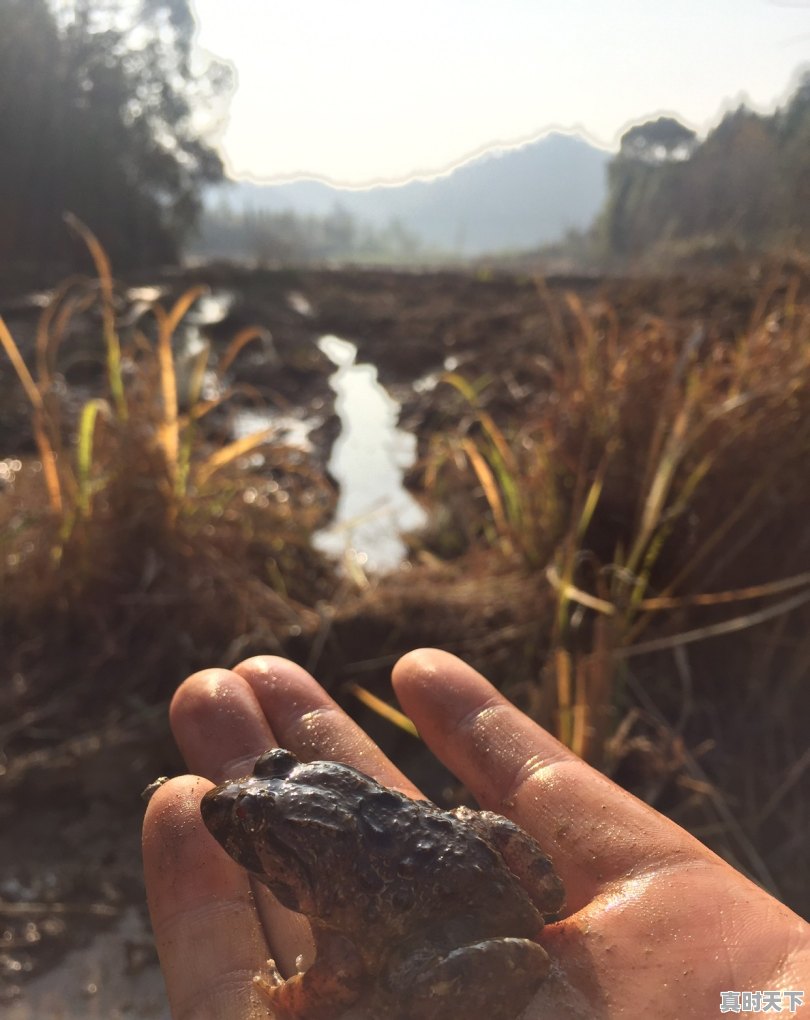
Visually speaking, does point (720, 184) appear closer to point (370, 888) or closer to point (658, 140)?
point (658, 140)

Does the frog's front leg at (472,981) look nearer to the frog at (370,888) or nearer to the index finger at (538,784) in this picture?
the frog at (370,888)

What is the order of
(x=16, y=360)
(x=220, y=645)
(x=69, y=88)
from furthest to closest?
1. (x=69, y=88)
2. (x=220, y=645)
3. (x=16, y=360)

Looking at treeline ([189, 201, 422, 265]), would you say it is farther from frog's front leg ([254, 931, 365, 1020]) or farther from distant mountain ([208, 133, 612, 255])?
frog's front leg ([254, 931, 365, 1020])

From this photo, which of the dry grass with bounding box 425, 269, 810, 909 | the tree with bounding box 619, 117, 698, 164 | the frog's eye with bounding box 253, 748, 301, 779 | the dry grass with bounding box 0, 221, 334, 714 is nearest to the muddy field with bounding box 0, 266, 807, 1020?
Answer: the dry grass with bounding box 0, 221, 334, 714

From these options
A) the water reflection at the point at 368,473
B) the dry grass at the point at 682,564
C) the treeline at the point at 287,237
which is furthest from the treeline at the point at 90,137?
the dry grass at the point at 682,564

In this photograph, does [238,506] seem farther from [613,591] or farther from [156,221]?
[156,221]

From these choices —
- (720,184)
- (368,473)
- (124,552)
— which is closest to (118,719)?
(124,552)

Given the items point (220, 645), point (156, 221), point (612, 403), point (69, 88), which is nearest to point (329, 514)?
point (220, 645)
